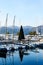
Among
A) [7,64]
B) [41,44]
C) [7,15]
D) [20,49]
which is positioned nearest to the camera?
[7,64]

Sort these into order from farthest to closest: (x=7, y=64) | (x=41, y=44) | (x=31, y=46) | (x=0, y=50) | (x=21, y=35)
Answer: (x=21, y=35) < (x=41, y=44) < (x=31, y=46) < (x=0, y=50) < (x=7, y=64)

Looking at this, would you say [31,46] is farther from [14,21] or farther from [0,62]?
[0,62]

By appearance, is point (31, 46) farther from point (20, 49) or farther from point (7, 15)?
point (7, 15)

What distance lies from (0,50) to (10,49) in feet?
11.0

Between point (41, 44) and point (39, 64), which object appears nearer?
point (39, 64)

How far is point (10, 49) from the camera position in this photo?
34406mm

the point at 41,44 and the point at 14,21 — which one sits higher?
the point at 14,21

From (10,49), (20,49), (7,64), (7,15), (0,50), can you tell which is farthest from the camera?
(7,15)

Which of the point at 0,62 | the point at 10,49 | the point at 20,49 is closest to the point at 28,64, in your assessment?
the point at 0,62

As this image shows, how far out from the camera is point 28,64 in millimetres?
22922

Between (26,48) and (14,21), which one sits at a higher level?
(14,21)

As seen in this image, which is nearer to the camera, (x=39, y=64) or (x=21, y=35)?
(x=39, y=64)

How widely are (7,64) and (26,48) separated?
17220 millimetres

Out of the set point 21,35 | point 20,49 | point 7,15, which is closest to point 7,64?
point 20,49
